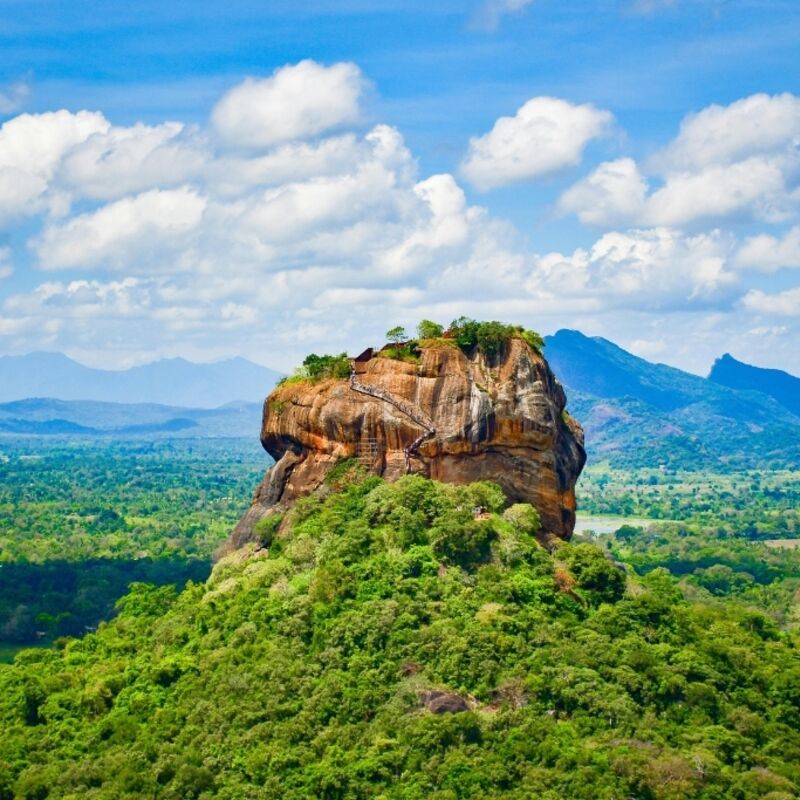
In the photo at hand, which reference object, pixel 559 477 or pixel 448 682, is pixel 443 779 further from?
pixel 559 477

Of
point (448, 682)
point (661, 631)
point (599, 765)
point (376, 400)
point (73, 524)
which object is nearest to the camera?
point (599, 765)

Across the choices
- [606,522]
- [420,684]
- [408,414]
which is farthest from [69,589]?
[606,522]

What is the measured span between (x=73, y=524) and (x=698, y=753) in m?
99.4

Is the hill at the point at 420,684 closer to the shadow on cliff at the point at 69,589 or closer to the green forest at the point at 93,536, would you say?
the shadow on cliff at the point at 69,589

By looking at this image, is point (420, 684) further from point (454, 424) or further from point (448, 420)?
point (448, 420)

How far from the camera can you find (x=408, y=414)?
41.8m

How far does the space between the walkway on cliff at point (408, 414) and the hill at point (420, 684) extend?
1349 millimetres

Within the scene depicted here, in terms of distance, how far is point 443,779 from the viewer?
30.3m

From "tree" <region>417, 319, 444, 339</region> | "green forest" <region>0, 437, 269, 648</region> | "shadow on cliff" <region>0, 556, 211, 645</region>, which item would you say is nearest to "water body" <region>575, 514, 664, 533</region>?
"green forest" <region>0, 437, 269, 648</region>

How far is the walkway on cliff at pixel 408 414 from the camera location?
136 feet

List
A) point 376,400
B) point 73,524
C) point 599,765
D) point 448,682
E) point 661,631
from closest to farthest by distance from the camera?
point 599,765, point 448,682, point 661,631, point 376,400, point 73,524

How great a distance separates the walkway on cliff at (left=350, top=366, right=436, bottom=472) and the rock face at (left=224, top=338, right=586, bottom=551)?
30mm

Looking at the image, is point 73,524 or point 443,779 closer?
point 443,779

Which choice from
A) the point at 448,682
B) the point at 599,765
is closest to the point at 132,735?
the point at 448,682
